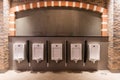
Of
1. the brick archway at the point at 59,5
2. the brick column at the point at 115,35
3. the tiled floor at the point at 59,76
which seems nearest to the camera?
the tiled floor at the point at 59,76

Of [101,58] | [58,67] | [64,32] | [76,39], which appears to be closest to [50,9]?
[64,32]

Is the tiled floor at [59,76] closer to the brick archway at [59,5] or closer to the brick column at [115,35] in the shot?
the brick column at [115,35]

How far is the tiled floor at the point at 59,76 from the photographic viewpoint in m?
4.89

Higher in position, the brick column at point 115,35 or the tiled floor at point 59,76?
the brick column at point 115,35

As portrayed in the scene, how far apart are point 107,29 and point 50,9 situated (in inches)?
74.5

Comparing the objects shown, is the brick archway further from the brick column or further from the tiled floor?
the tiled floor

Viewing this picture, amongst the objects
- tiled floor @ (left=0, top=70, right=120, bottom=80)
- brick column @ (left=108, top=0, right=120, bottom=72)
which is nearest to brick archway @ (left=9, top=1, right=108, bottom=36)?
brick column @ (left=108, top=0, right=120, bottom=72)

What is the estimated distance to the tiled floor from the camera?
4.89 meters

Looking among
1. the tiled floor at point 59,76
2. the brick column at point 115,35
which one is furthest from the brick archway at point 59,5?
the tiled floor at point 59,76

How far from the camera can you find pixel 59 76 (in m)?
5.10

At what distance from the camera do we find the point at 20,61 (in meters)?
5.75

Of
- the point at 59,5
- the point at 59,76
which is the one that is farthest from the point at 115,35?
the point at 59,76

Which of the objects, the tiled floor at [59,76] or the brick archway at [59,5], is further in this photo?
the brick archway at [59,5]

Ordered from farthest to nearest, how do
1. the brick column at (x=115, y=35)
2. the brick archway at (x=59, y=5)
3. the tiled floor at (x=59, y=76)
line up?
the brick archway at (x=59, y=5) → the brick column at (x=115, y=35) → the tiled floor at (x=59, y=76)
